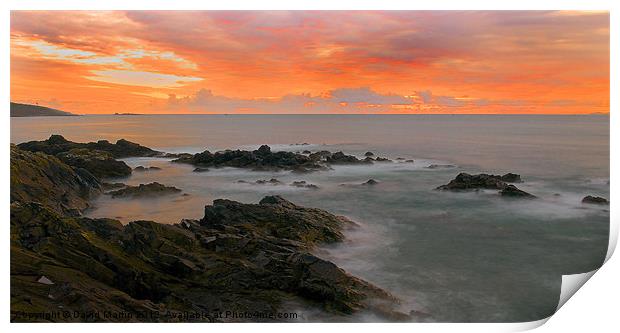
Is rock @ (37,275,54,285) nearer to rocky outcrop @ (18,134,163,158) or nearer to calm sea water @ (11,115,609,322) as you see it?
calm sea water @ (11,115,609,322)

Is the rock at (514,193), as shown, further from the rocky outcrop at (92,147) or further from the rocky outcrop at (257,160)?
the rocky outcrop at (92,147)

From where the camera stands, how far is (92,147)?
2622 centimetres

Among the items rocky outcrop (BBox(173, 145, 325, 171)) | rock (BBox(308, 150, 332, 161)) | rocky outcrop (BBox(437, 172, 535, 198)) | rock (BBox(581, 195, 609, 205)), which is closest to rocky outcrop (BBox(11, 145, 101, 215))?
rocky outcrop (BBox(173, 145, 325, 171))

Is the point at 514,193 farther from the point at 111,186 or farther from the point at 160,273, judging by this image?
the point at 111,186

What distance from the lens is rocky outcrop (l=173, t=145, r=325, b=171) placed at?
76.0 feet

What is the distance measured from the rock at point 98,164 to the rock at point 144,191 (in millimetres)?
3096

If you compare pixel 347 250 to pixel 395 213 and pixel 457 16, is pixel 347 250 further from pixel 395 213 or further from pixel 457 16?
pixel 457 16

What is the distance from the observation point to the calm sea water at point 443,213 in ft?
37.4

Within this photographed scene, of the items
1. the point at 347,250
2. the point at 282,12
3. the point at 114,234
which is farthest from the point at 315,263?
the point at 282,12

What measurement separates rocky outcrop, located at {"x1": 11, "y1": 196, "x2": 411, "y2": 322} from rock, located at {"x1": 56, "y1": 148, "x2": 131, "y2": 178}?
10.7m

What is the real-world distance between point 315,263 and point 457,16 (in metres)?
8.72

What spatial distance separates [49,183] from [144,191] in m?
3.78

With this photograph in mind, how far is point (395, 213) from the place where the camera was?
16312mm

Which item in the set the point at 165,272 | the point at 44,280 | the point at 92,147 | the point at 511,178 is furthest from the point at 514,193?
the point at 92,147
